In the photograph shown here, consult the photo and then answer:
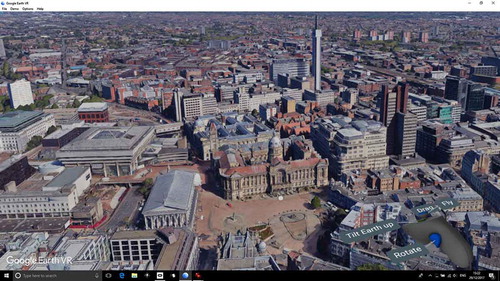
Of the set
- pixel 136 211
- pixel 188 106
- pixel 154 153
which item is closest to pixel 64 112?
pixel 188 106

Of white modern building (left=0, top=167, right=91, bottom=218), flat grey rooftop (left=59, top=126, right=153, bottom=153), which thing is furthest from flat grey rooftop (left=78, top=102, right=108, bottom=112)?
white modern building (left=0, top=167, right=91, bottom=218)

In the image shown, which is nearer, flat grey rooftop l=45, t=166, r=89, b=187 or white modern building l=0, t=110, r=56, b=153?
flat grey rooftop l=45, t=166, r=89, b=187

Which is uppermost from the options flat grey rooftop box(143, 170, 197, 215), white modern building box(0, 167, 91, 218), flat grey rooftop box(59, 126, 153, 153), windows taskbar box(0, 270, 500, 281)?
windows taskbar box(0, 270, 500, 281)

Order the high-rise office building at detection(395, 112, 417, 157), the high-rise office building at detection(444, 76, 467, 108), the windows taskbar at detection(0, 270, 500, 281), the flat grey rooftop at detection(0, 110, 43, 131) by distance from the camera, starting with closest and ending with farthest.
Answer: the windows taskbar at detection(0, 270, 500, 281), the high-rise office building at detection(395, 112, 417, 157), the flat grey rooftop at detection(0, 110, 43, 131), the high-rise office building at detection(444, 76, 467, 108)

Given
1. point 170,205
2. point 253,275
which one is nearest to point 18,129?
point 170,205

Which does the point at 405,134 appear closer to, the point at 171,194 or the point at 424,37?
the point at 171,194

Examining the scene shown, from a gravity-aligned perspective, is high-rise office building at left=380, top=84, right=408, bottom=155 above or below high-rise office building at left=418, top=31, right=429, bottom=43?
below

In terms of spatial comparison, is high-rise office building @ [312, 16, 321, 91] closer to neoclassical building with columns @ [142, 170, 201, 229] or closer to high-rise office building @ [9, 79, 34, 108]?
neoclassical building with columns @ [142, 170, 201, 229]
